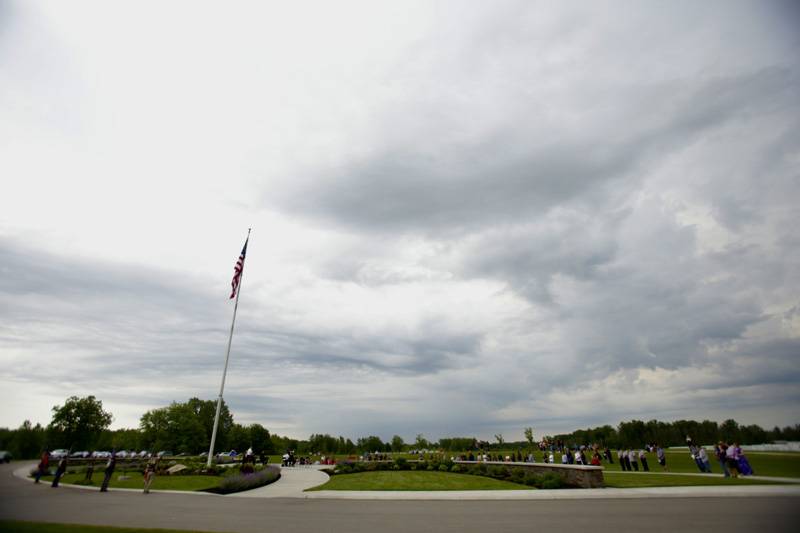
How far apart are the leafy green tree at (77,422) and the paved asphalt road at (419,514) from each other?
7617 centimetres

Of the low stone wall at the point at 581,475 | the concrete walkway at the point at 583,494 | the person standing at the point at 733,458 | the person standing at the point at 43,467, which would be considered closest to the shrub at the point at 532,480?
the low stone wall at the point at 581,475

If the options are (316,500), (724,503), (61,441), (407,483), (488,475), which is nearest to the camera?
(724,503)

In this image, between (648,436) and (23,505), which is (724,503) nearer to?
(23,505)

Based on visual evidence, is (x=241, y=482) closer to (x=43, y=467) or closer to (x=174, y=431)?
(x=43, y=467)

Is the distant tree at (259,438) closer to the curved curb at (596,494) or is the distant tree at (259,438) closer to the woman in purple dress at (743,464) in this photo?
the curved curb at (596,494)

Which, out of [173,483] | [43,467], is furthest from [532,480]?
[43,467]

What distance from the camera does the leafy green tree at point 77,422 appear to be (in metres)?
72.9

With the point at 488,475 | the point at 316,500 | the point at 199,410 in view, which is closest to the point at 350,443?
the point at 199,410

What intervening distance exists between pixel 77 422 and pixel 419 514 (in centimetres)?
9245

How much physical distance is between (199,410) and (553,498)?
10950 cm

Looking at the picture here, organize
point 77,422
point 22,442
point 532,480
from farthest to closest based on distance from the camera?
point 77,422
point 532,480
point 22,442

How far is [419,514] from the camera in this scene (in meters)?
12.4

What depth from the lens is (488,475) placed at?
2734 centimetres

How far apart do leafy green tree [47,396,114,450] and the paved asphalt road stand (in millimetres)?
76172
